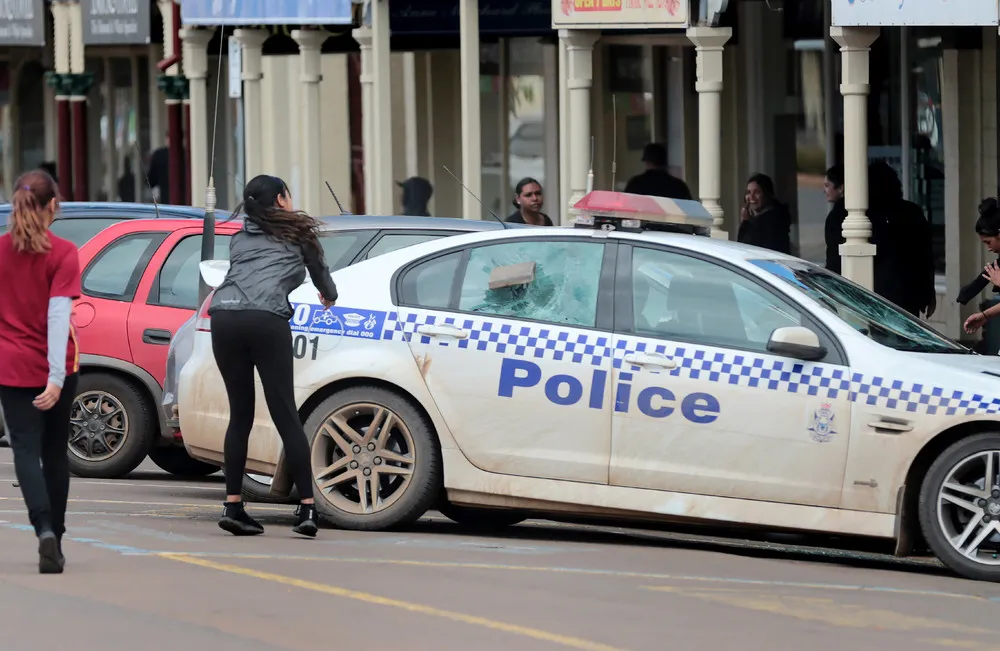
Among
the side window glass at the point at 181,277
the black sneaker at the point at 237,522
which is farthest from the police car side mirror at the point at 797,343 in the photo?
the side window glass at the point at 181,277

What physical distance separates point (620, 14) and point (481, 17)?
4.84 metres

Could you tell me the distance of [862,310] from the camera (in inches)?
364

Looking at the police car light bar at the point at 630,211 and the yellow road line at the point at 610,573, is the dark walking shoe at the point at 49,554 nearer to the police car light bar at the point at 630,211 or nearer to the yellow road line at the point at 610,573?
the yellow road line at the point at 610,573

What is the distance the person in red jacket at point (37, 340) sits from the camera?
8.11 metres

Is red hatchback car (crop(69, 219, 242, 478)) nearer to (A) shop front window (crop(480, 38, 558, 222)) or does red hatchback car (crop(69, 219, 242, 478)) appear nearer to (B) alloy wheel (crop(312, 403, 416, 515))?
(B) alloy wheel (crop(312, 403, 416, 515))

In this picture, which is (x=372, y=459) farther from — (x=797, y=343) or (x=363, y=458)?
(x=797, y=343)

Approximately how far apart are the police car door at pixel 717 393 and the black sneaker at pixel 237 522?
1.65 meters

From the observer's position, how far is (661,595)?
7.95 metres

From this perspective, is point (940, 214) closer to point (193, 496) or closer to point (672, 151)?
point (672, 151)

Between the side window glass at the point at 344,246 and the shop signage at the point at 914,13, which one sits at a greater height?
the shop signage at the point at 914,13

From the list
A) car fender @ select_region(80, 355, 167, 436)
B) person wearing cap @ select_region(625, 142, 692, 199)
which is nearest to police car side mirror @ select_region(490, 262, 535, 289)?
car fender @ select_region(80, 355, 167, 436)

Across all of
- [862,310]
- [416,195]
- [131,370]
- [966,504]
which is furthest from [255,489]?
[416,195]

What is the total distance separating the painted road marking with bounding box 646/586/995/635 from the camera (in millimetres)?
7488

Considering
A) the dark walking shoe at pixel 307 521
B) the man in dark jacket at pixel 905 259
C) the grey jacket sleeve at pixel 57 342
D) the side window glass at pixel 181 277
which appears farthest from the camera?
the man in dark jacket at pixel 905 259
